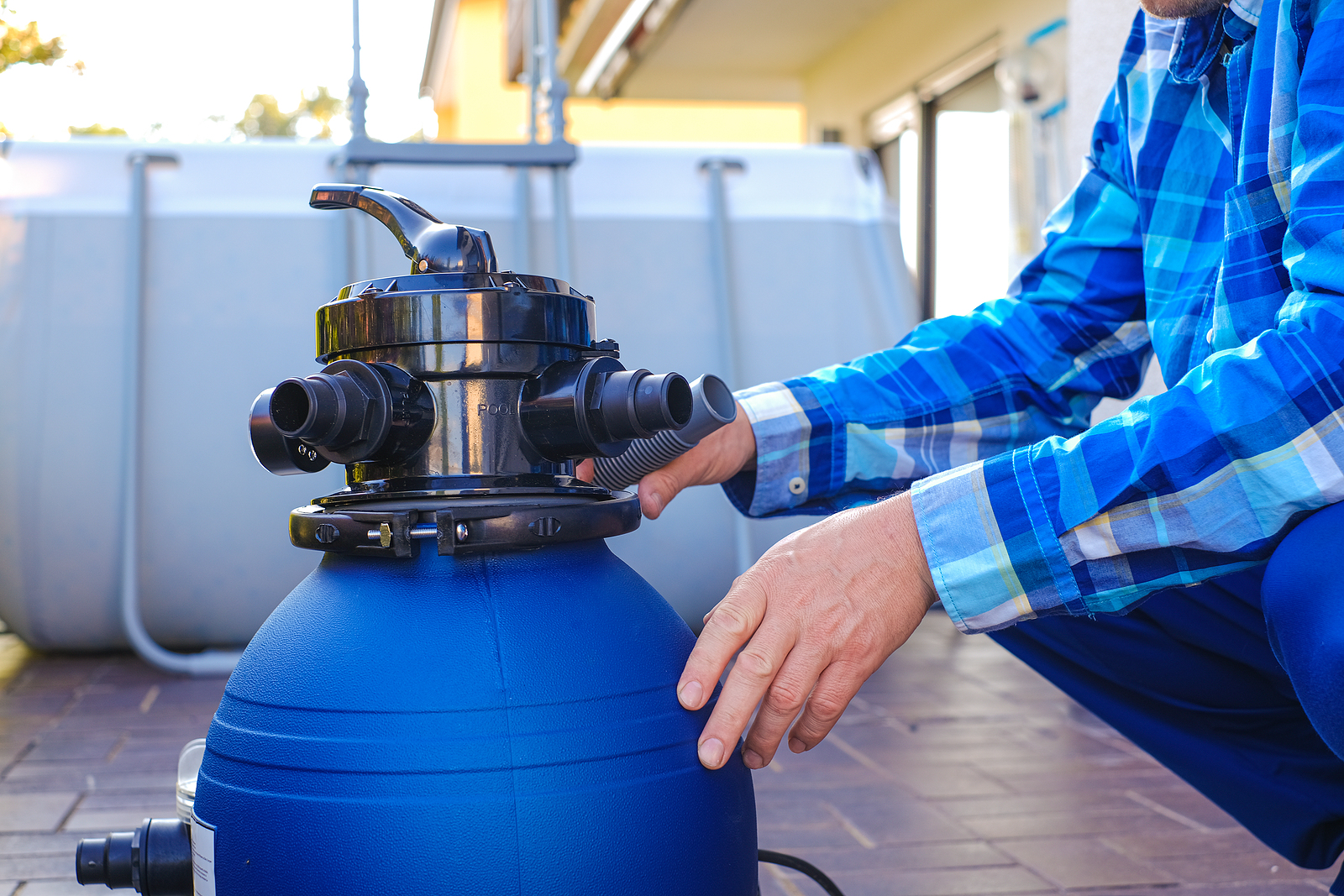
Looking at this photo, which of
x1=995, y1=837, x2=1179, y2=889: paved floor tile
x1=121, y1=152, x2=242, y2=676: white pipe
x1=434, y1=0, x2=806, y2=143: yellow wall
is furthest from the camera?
x1=434, y1=0, x2=806, y2=143: yellow wall

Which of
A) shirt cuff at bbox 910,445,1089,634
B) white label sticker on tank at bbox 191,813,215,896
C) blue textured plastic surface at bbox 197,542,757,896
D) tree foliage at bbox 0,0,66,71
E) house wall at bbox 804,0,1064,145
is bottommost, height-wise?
white label sticker on tank at bbox 191,813,215,896

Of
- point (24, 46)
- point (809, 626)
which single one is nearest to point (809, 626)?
point (809, 626)

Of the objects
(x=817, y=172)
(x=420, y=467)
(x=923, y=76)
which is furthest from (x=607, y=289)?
(x=923, y=76)

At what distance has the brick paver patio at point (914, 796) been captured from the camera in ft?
4.88

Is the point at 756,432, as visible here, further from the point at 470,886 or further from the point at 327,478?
the point at 327,478

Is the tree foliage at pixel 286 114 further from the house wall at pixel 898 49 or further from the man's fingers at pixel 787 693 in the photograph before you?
the man's fingers at pixel 787 693

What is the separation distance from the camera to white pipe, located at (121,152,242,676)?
2561 mm

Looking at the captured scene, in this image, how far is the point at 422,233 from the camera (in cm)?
75

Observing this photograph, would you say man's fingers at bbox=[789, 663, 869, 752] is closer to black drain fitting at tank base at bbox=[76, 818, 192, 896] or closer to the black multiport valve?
the black multiport valve

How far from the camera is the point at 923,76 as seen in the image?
20.3 ft

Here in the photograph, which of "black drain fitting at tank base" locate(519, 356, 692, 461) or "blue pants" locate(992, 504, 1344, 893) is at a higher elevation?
"black drain fitting at tank base" locate(519, 356, 692, 461)

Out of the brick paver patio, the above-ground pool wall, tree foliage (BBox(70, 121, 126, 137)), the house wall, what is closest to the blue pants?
the brick paver patio

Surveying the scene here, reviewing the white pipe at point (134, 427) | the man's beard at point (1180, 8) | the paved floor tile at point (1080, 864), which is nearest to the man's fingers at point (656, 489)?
the man's beard at point (1180, 8)

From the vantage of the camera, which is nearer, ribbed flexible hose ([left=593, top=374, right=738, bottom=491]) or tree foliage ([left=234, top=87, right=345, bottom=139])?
ribbed flexible hose ([left=593, top=374, right=738, bottom=491])
